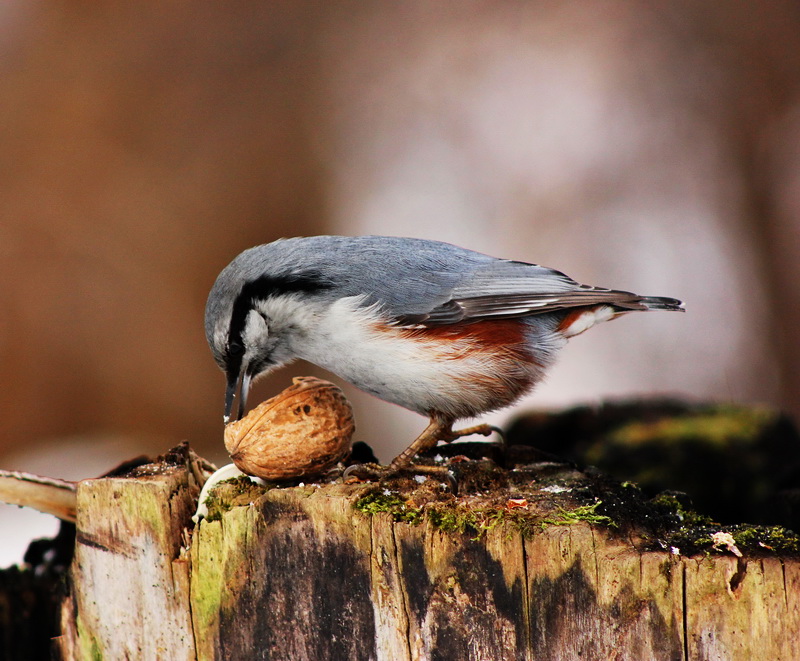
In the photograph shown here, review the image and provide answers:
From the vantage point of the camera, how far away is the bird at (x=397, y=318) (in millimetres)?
2021

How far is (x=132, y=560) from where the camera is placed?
1.62 meters

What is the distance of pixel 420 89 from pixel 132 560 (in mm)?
3638

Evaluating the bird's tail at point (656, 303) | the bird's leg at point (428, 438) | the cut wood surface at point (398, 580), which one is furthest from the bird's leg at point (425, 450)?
the bird's tail at point (656, 303)

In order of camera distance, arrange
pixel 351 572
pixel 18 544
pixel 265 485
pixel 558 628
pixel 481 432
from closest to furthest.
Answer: pixel 558 628, pixel 351 572, pixel 265 485, pixel 481 432, pixel 18 544

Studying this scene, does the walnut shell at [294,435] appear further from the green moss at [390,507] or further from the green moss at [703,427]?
the green moss at [703,427]

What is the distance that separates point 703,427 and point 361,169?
2.73m

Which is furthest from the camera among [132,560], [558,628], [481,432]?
[481,432]

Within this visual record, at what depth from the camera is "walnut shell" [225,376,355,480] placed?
1.78 m

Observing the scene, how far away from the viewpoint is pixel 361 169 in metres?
4.82

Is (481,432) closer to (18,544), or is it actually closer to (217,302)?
(217,302)

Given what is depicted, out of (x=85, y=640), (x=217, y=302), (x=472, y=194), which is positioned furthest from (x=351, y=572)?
(x=472, y=194)

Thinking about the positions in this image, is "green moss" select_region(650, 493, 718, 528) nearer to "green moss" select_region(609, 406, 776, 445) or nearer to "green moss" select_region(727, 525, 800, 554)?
"green moss" select_region(727, 525, 800, 554)

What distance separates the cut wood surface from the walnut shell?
8 cm

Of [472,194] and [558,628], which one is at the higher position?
[472,194]
